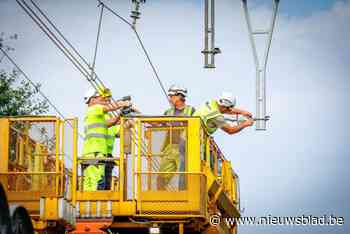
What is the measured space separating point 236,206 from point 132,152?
530cm

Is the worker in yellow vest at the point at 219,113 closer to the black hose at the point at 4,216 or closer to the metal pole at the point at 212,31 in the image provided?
the metal pole at the point at 212,31

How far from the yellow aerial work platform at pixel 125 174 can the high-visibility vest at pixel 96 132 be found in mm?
210

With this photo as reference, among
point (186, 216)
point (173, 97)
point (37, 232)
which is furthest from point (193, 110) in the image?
point (37, 232)

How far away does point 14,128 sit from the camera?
25.6 m

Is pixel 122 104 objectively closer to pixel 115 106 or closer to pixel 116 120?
pixel 115 106

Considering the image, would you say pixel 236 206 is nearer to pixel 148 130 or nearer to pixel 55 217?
pixel 148 130

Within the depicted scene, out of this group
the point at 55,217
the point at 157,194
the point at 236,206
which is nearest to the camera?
the point at 55,217

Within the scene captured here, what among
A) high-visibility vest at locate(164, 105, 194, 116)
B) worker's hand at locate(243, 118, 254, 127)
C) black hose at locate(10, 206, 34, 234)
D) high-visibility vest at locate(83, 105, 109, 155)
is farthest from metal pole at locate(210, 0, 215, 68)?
black hose at locate(10, 206, 34, 234)

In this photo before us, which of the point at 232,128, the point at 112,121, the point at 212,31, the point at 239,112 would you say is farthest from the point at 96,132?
the point at 212,31

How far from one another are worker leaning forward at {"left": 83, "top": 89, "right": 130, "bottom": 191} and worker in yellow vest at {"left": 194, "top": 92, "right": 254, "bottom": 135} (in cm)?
159

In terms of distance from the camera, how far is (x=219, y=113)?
2670cm

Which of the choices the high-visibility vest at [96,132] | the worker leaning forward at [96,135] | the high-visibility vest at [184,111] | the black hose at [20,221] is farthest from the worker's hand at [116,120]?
the black hose at [20,221]

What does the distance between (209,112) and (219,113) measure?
233 millimetres

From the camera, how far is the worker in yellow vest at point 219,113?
26531 mm
